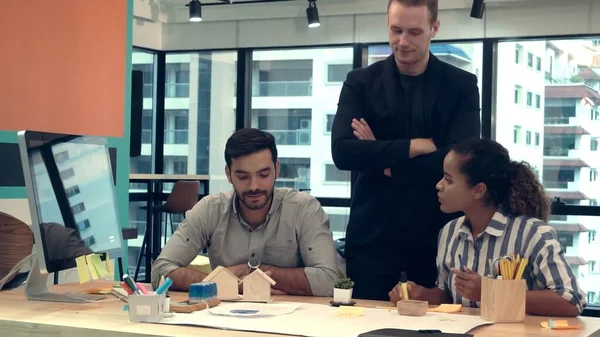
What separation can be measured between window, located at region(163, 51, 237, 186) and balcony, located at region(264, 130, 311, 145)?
562mm

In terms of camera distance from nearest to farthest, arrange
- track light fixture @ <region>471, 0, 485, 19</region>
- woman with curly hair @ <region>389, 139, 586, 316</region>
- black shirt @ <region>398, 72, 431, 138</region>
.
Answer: woman with curly hair @ <region>389, 139, 586, 316</region>
black shirt @ <region>398, 72, 431, 138</region>
track light fixture @ <region>471, 0, 485, 19</region>

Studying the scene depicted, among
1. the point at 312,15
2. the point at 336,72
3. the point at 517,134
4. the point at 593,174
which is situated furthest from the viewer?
the point at 336,72

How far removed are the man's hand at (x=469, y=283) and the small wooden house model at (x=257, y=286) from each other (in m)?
0.51

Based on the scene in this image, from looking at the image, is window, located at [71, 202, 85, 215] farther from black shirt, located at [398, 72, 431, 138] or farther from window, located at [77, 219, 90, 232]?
black shirt, located at [398, 72, 431, 138]

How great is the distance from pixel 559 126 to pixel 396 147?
568 cm

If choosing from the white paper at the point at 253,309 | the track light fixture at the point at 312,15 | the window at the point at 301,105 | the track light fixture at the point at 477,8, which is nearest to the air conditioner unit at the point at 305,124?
the window at the point at 301,105

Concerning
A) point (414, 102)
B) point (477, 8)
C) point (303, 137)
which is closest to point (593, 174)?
point (477, 8)

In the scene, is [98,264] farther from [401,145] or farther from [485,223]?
[485,223]

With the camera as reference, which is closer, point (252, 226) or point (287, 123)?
point (252, 226)

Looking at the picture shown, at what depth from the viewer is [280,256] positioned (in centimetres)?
273

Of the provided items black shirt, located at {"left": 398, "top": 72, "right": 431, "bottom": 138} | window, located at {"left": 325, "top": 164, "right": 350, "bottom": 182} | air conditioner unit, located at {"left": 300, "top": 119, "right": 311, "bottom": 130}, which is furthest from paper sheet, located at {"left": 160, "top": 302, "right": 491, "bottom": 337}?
air conditioner unit, located at {"left": 300, "top": 119, "right": 311, "bottom": 130}

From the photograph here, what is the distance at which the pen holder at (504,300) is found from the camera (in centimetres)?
199

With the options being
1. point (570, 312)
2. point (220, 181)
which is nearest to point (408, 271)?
point (570, 312)

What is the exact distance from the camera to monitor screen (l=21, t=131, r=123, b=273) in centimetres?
222
